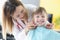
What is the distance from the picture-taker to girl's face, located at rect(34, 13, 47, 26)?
50.7 inches

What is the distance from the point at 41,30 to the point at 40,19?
10 cm

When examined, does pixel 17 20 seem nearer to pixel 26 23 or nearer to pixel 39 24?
pixel 26 23

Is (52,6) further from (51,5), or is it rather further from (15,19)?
(15,19)

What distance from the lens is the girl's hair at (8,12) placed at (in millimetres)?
1322

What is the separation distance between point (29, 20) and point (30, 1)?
0.18 meters

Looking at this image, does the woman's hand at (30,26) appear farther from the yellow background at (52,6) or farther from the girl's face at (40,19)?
the yellow background at (52,6)

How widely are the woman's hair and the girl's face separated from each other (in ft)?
0.64

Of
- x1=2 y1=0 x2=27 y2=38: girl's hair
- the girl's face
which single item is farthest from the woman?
the girl's face

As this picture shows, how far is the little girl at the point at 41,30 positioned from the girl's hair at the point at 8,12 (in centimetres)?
20

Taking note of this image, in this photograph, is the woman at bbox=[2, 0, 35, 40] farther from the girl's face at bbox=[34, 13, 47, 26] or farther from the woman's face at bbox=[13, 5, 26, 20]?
the girl's face at bbox=[34, 13, 47, 26]

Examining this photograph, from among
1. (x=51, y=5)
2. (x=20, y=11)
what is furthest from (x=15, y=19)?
(x=51, y=5)

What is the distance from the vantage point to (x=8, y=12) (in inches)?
53.1

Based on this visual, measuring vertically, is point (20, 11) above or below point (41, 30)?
above

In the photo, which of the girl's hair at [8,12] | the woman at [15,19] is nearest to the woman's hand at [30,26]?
the woman at [15,19]
